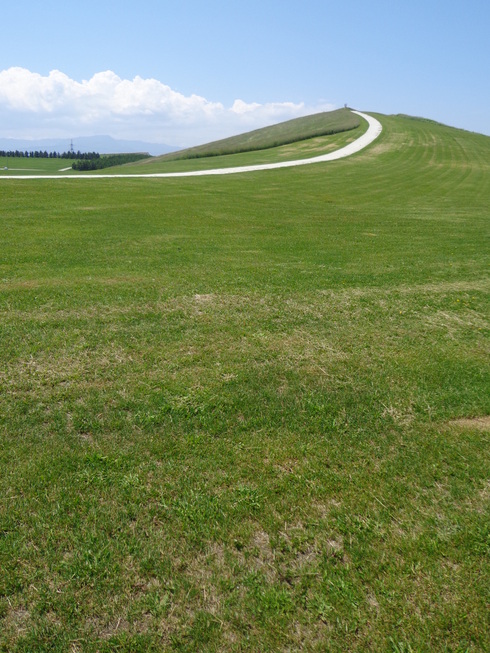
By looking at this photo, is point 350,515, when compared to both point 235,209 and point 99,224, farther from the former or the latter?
point 235,209

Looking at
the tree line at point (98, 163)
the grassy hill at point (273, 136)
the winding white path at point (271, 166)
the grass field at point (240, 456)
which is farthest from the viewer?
the tree line at point (98, 163)

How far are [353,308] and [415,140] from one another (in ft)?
219

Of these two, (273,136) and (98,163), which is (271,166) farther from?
(98,163)

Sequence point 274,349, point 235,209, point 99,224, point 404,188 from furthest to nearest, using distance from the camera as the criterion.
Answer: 1. point 404,188
2. point 235,209
3. point 99,224
4. point 274,349

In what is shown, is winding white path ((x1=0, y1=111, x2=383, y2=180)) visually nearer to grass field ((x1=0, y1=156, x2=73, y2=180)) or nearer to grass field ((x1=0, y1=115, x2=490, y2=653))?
grass field ((x1=0, y1=115, x2=490, y2=653))

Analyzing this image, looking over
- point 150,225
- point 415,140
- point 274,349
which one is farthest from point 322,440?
point 415,140

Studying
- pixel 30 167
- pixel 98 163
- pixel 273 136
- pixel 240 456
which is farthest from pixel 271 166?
pixel 98 163

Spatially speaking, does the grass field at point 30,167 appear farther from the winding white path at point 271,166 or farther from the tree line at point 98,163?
the winding white path at point 271,166

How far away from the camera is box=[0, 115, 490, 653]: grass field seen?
3285 mm

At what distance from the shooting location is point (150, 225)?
17266 millimetres

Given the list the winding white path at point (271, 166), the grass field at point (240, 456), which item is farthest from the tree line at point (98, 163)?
the grass field at point (240, 456)

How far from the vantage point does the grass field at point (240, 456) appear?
329 centimetres

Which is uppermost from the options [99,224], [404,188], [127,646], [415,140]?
[415,140]

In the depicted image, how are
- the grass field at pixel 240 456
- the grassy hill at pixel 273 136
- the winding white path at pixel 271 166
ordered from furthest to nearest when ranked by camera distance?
1. the grassy hill at pixel 273 136
2. the winding white path at pixel 271 166
3. the grass field at pixel 240 456
